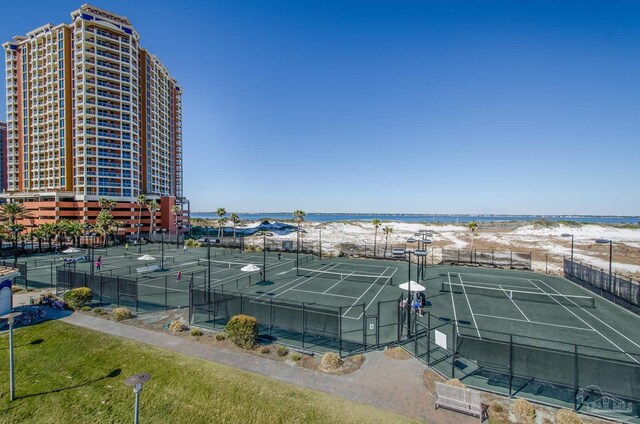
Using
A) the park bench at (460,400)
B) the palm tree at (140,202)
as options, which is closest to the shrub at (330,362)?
the park bench at (460,400)

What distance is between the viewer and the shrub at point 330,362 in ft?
41.9

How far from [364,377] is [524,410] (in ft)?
18.5

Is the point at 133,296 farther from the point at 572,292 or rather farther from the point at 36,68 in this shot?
the point at 36,68

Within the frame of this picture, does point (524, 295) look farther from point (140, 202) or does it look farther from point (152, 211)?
point (152, 211)

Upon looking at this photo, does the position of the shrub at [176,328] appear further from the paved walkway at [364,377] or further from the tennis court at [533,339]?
the tennis court at [533,339]

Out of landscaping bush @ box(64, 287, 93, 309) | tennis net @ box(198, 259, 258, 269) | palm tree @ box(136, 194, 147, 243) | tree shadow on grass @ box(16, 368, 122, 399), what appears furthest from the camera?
palm tree @ box(136, 194, 147, 243)

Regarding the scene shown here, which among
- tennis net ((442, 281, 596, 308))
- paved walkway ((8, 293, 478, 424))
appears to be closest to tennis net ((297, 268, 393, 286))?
tennis net ((442, 281, 596, 308))

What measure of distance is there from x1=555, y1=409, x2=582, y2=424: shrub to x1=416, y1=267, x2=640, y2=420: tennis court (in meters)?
1.39

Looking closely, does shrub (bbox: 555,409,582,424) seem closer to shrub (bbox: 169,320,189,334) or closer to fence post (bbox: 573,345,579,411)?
fence post (bbox: 573,345,579,411)

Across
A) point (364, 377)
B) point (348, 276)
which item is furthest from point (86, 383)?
point (348, 276)

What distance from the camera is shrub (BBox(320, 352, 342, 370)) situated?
1278 cm

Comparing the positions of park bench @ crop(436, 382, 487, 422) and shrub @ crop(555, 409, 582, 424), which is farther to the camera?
park bench @ crop(436, 382, 487, 422)

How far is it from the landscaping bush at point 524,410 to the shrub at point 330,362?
263 inches

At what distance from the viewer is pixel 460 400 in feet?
32.4
